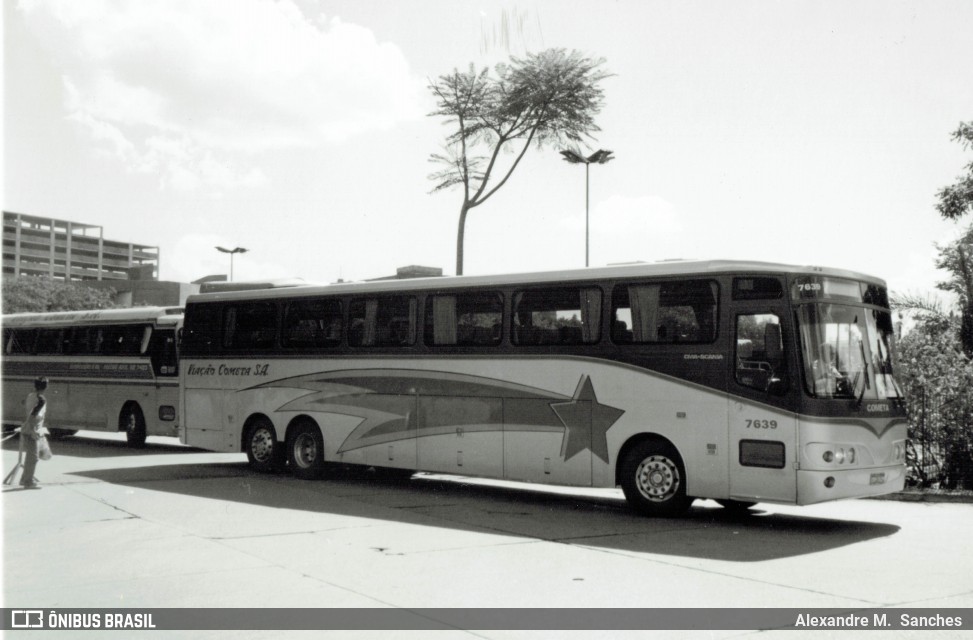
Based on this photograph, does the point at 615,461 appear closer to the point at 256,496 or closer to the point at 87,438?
the point at 256,496

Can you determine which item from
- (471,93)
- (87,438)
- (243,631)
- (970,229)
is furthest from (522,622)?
(87,438)

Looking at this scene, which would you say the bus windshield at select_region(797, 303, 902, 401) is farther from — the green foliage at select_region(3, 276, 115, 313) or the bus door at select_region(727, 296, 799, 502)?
the green foliage at select_region(3, 276, 115, 313)

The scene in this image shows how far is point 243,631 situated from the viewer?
22.1 feet

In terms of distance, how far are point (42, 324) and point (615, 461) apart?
61.4 ft

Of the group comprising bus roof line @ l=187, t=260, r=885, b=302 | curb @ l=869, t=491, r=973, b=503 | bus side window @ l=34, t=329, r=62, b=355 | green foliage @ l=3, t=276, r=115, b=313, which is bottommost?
curb @ l=869, t=491, r=973, b=503

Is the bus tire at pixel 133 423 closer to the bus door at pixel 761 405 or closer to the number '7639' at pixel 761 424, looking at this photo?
the bus door at pixel 761 405

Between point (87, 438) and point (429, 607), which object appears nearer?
point (429, 607)

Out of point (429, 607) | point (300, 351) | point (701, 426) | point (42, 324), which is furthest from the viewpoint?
point (42, 324)

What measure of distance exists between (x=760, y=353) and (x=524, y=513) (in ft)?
12.4

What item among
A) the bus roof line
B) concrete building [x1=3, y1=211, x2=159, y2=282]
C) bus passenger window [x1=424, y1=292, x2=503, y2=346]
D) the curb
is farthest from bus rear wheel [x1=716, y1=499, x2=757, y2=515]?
concrete building [x1=3, y1=211, x2=159, y2=282]

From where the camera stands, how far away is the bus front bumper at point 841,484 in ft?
36.4

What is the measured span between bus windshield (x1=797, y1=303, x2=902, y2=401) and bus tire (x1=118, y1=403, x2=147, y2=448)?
1690cm

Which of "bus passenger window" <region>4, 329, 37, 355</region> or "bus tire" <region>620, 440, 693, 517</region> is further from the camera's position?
"bus passenger window" <region>4, 329, 37, 355</region>

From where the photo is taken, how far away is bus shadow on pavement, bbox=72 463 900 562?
10742 millimetres
